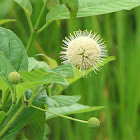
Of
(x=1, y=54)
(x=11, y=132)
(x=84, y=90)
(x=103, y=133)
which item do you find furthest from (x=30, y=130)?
(x=103, y=133)

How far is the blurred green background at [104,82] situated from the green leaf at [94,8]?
1.32 m

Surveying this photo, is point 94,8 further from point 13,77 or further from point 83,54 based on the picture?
point 13,77

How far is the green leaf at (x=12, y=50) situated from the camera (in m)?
0.74

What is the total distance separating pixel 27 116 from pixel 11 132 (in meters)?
0.05

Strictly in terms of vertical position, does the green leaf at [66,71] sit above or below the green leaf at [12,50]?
below

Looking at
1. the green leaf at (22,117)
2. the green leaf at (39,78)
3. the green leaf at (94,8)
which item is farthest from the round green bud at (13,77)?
the green leaf at (94,8)

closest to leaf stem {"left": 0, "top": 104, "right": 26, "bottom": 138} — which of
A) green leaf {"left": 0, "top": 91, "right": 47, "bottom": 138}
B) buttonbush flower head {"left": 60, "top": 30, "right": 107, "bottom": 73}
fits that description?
green leaf {"left": 0, "top": 91, "right": 47, "bottom": 138}

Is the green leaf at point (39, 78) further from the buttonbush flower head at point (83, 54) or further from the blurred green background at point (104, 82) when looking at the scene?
the blurred green background at point (104, 82)

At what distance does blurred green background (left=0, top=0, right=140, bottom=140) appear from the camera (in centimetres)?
230

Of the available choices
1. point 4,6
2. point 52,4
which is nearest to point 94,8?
point 52,4

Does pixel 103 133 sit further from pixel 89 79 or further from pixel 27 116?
pixel 27 116

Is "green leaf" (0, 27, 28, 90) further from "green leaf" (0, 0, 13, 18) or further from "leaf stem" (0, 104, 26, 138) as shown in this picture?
"green leaf" (0, 0, 13, 18)

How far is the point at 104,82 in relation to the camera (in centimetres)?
245

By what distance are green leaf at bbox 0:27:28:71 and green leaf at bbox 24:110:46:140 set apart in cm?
13
